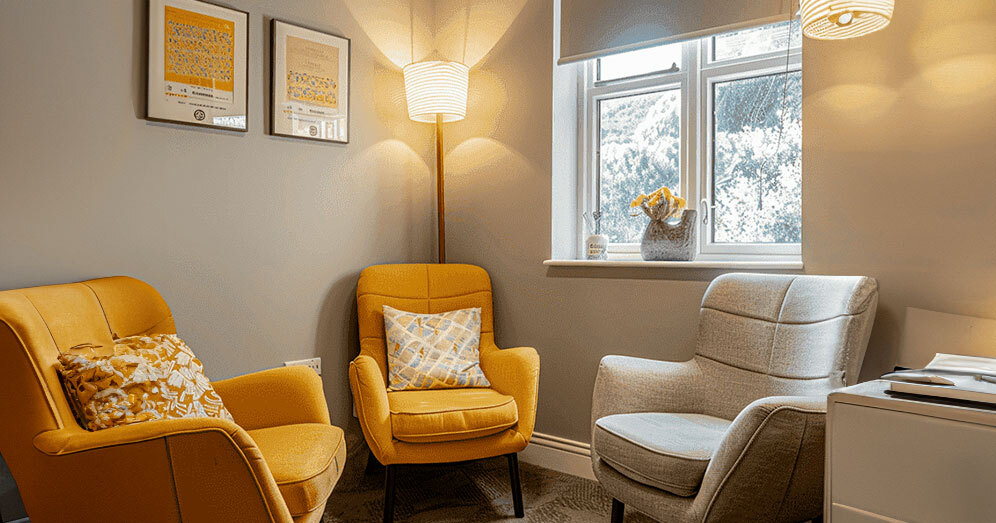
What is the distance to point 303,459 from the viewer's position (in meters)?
1.73

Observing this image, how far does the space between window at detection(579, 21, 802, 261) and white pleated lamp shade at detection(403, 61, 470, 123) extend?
1.92 feet

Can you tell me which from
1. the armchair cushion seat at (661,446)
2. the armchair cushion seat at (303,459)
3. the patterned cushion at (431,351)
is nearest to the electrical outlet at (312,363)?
the patterned cushion at (431,351)

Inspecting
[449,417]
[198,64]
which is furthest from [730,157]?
[198,64]

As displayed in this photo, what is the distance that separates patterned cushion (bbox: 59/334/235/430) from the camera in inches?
62.2

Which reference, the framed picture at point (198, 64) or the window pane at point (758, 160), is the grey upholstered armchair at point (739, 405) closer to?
the window pane at point (758, 160)

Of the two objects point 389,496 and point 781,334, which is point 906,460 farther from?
point 389,496

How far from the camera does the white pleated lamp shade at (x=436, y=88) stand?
9.72 feet

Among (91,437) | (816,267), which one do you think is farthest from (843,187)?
(91,437)

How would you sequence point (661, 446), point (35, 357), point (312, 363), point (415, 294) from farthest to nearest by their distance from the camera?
point (415, 294)
point (312, 363)
point (661, 446)
point (35, 357)

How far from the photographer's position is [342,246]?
9.64 feet

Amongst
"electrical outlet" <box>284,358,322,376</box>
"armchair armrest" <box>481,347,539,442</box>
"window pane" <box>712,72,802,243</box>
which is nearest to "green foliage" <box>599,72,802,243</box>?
"window pane" <box>712,72,802,243</box>

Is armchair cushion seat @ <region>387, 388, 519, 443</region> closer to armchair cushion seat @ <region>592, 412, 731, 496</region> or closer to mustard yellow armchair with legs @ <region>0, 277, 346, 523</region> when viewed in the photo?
armchair cushion seat @ <region>592, 412, 731, 496</region>

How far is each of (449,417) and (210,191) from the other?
1248 millimetres

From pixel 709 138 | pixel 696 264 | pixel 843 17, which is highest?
pixel 843 17
